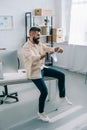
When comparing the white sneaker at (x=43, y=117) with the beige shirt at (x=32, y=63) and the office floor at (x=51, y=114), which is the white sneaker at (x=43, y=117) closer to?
the office floor at (x=51, y=114)

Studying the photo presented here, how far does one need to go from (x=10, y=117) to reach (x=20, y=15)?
332cm

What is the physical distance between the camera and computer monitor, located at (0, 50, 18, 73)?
2.78 meters

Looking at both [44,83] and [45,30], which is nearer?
[44,83]

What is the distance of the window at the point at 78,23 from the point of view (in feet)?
17.3

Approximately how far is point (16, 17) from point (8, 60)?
2.97 metres

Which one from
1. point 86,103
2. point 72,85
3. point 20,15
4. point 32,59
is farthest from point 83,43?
point 32,59

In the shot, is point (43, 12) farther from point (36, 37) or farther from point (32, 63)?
point (32, 63)

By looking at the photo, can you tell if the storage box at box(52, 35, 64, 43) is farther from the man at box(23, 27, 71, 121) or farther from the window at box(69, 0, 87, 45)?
the man at box(23, 27, 71, 121)

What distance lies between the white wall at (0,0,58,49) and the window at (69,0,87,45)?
1.06 metres

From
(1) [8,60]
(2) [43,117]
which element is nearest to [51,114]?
(2) [43,117]

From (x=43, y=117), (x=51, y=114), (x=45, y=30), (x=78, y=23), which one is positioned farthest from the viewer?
(x=45, y=30)

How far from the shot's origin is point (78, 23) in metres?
5.45

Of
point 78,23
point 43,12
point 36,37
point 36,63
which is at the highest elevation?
point 43,12

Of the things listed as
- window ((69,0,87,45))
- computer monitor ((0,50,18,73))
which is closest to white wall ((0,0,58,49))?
window ((69,0,87,45))
